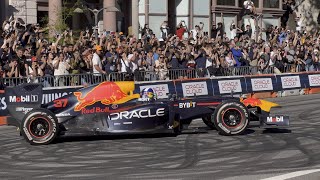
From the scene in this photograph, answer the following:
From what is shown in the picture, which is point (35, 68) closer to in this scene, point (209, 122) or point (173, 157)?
point (209, 122)

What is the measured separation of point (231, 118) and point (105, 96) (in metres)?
2.71

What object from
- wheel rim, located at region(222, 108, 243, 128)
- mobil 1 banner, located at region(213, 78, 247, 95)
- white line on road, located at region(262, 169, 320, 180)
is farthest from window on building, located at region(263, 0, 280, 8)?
white line on road, located at region(262, 169, 320, 180)

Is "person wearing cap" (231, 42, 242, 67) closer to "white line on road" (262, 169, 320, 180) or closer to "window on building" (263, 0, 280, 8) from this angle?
"window on building" (263, 0, 280, 8)

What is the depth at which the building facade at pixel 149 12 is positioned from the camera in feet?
95.9

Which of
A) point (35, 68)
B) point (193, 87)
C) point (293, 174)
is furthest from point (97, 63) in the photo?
point (293, 174)

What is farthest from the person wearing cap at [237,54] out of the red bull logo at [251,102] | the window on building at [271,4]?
the window on building at [271,4]

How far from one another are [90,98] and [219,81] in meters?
11.0

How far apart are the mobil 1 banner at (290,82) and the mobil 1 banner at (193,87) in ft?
13.6

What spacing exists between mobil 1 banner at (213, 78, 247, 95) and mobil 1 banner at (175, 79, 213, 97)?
44cm

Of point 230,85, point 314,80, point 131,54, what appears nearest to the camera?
point 131,54

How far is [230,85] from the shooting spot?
24.9 metres

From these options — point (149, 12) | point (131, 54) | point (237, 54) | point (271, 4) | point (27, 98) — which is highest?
point (271, 4)

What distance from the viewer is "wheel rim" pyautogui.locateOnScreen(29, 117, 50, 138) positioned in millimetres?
13883

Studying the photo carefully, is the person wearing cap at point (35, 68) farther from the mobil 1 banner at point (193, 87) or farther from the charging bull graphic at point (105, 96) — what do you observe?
the charging bull graphic at point (105, 96)
